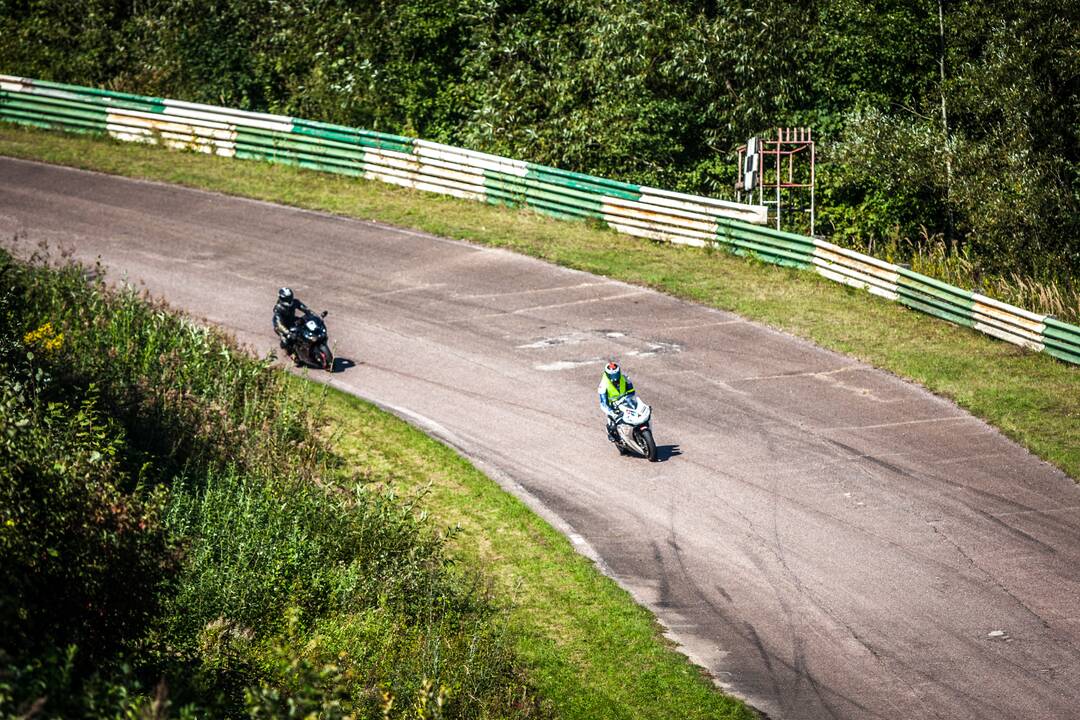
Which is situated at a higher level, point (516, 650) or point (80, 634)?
point (80, 634)

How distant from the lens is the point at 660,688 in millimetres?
12672

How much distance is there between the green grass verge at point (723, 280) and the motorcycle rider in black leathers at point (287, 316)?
306 inches

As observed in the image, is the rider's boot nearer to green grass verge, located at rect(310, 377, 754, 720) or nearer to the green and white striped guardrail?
green grass verge, located at rect(310, 377, 754, 720)

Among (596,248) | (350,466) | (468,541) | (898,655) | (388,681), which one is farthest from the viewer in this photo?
(596,248)

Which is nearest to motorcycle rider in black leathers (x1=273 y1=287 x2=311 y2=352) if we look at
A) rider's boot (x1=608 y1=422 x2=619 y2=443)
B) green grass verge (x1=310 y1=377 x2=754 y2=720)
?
green grass verge (x1=310 y1=377 x2=754 y2=720)

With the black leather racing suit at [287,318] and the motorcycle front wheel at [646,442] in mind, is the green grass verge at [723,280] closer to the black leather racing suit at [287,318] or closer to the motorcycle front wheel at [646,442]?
the motorcycle front wheel at [646,442]

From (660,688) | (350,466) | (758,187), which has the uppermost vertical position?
(758,187)

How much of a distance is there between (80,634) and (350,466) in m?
8.80

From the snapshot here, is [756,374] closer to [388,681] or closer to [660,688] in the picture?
[660,688]

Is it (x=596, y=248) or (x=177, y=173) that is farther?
(x=177, y=173)

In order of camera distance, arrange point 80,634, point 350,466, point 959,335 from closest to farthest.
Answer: point 80,634 < point 350,466 < point 959,335

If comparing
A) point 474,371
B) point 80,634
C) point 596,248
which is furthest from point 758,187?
point 80,634

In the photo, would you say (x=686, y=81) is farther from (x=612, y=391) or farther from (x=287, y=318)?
(x=612, y=391)

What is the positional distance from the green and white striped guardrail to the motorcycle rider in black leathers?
415 inches
